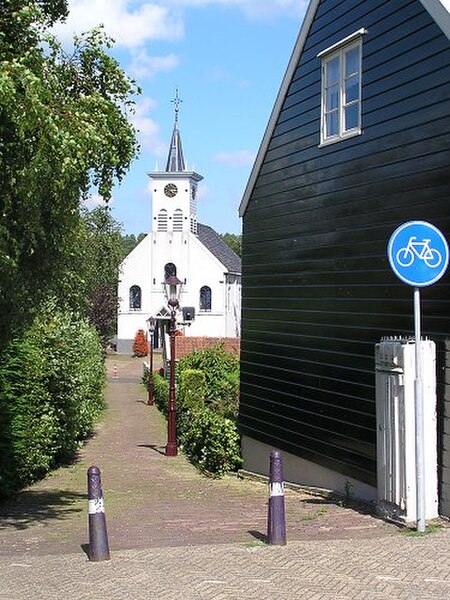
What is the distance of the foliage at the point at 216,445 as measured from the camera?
55.6 ft

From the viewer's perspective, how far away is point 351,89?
39.3 feet

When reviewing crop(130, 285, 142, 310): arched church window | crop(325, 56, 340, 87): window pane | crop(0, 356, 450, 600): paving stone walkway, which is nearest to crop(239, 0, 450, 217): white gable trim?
crop(325, 56, 340, 87): window pane

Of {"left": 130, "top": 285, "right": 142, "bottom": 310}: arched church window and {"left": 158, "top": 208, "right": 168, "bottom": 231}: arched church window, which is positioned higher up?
{"left": 158, "top": 208, "right": 168, "bottom": 231}: arched church window

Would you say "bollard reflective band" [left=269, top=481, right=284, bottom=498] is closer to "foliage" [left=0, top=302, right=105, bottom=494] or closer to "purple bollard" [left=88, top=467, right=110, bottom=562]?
"purple bollard" [left=88, top=467, right=110, bottom=562]

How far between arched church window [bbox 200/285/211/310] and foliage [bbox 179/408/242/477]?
46106 mm

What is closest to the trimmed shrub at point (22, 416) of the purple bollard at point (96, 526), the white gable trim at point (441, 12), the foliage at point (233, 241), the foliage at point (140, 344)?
the purple bollard at point (96, 526)

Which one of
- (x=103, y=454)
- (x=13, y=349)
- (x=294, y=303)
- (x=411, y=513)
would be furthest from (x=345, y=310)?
(x=103, y=454)

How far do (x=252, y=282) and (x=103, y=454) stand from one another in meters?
7.09

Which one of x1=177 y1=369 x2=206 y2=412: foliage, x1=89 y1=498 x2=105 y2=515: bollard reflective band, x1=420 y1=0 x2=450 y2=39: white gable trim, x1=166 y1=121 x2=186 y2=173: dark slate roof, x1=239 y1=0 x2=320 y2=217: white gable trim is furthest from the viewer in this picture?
x1=166 y1=121 x2=186 y2=173: dark slate roof

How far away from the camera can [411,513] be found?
8.25 m

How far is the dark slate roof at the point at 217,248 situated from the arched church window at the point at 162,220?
11.3ft

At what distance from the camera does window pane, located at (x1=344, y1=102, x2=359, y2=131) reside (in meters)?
11.7

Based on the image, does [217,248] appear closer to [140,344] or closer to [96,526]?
[140,344]

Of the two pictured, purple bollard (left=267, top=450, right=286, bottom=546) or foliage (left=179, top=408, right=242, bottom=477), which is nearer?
purple bollard (left=267, top=450, right=286, bottom=546)
